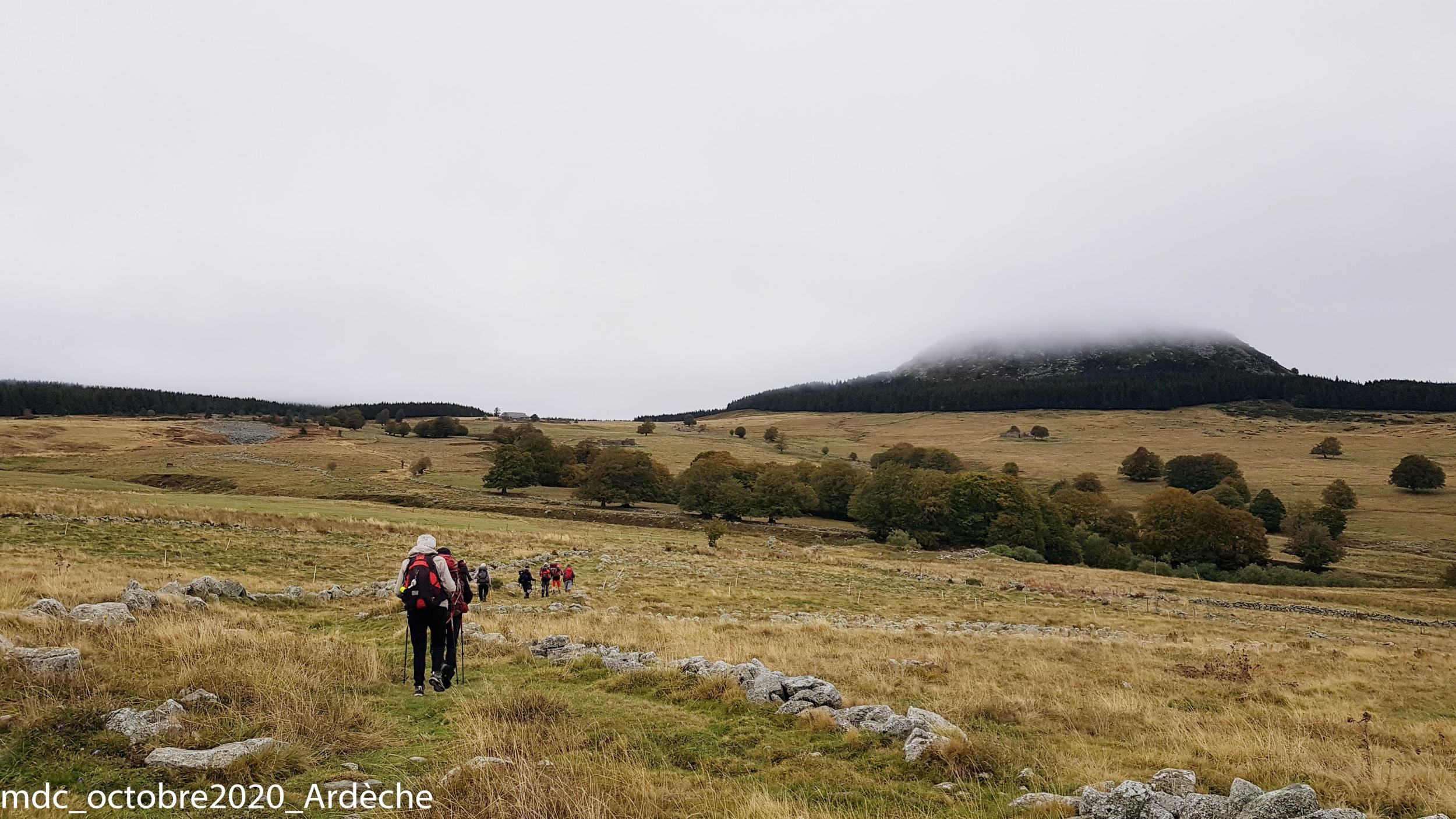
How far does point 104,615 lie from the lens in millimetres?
12836

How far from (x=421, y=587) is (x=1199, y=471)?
153231 mm

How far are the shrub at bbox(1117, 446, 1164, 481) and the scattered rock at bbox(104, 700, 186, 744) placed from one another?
517 feet

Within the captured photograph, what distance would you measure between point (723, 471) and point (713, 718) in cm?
9455

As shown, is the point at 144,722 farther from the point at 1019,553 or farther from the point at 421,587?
the point at 1019,553

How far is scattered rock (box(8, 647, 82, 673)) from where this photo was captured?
352 inches

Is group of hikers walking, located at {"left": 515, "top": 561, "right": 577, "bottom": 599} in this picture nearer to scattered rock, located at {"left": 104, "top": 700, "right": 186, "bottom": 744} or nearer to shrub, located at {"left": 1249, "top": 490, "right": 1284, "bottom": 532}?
scattered rock, located at {"left": 104, "top": 700, "right": 186, "bottom": 744}

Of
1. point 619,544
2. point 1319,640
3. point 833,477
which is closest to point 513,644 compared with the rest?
point 1319,640

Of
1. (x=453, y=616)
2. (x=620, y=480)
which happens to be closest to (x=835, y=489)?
(x=620, y=480)

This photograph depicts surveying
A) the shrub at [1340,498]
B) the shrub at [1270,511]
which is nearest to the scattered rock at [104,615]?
the shrub at [1270,511]

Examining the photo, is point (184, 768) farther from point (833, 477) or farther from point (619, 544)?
point (833, 477)

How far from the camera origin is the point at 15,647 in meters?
9.54

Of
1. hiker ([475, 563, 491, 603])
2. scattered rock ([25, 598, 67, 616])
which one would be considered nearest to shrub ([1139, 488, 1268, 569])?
hiker ([475, 563, 491, 603])

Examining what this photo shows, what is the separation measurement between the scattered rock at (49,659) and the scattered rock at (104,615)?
3415 mm

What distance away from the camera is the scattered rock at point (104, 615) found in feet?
40.9
